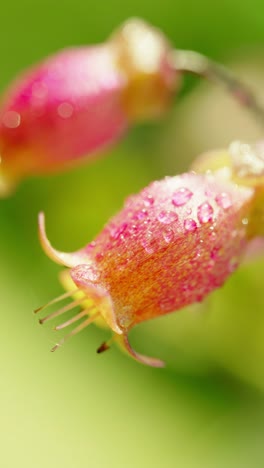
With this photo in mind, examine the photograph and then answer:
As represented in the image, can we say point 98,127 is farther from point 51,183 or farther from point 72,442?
point 51,183

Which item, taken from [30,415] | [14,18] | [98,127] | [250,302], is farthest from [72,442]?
[14,18]

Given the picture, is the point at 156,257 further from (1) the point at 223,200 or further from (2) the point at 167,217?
(1) the point at 223,200

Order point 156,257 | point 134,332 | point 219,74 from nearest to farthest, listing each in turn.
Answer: point 156,257 < point 219,74 < point 134,332

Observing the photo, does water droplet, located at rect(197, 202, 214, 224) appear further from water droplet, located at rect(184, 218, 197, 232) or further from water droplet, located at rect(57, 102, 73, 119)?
water droplet, located at rect(57, 102, 73, 119)

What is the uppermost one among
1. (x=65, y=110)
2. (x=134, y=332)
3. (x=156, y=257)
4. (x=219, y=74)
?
(x=65, y=110)

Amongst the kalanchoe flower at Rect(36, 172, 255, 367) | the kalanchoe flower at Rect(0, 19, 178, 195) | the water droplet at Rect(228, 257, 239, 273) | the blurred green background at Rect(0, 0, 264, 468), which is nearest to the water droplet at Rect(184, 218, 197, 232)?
the kalanchoe flower at Rect(36, 172, 255, 367)

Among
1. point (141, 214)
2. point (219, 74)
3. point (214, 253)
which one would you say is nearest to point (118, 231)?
point (141, 214)

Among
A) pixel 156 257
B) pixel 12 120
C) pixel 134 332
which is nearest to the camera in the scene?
pixel 156 257

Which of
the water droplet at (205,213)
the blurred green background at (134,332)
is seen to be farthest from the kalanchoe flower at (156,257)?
the blurred green background at (134,332)
